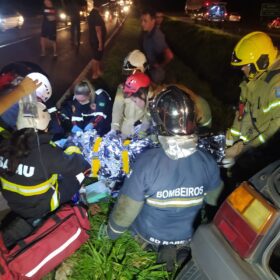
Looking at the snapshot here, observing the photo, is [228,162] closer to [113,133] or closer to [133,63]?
[113,133]

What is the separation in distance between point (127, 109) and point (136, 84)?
390 millimetres

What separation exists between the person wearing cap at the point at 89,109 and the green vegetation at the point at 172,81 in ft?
5.11

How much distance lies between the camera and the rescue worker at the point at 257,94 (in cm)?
330

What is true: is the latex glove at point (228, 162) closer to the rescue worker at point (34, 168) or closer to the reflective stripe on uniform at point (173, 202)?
the reflective stripe on uniform at point (173, 202)

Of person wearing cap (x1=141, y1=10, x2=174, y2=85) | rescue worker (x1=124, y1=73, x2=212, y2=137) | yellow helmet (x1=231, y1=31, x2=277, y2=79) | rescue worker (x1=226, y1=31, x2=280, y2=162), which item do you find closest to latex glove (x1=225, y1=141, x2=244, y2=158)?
rescue worker (x1=226, y1=31, x2=280, y2=162)

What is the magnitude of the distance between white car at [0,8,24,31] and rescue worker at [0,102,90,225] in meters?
16.8

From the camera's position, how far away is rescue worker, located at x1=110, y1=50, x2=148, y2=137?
436 cm

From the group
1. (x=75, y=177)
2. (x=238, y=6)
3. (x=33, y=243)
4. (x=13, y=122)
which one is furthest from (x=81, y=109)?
(x=238, y=6)

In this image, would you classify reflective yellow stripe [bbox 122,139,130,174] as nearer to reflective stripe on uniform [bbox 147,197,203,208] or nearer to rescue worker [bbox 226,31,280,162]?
reflective stripe on uniform [bbox 147,197,203,208]

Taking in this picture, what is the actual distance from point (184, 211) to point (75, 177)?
122cm

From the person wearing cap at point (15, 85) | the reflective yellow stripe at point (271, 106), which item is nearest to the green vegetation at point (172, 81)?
the person wearing cap at point (15, 85)

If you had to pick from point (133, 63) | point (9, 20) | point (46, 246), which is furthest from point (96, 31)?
point (9, 20)

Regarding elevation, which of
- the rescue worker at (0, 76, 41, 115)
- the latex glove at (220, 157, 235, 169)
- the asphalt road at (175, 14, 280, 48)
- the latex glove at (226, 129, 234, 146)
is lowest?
the asphalt road at (175, 14, 280, 48)

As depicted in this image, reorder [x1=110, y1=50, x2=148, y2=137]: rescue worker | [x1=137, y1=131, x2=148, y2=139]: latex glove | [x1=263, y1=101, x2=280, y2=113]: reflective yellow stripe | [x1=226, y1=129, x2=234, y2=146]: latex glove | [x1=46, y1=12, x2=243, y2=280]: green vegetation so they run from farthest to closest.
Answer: [x1=110, y1=50, x2=148, y2=137]: rescue worker → [x1=226, y1=129, x2=234, y2=146]: latex glove → [x1=137, y1=131, x2=148, y2=139]: latex glove → [x1=263, y1=101, x2=280, y2=113]: reflective yellow stripe → [x1=46, y1=12, x2=243, y2=280]: green vegetation
